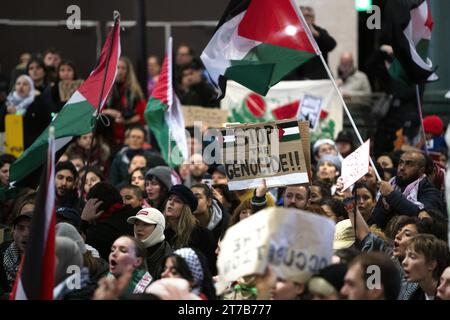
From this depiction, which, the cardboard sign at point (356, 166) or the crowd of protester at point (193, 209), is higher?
the cardboard sign at point (356, 166)

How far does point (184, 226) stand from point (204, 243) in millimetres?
308

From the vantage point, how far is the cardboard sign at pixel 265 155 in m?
10.9

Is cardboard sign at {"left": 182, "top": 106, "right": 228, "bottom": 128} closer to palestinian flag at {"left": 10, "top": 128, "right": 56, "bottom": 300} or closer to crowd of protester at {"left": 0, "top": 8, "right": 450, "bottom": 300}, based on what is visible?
crowd of protester at {"left": 0, "top": 8, "right": 450, "bottom": 300}

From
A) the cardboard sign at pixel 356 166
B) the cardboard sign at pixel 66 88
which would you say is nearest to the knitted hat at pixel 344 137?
the cardboard sign at pixel 66 88

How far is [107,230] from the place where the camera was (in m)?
11.3

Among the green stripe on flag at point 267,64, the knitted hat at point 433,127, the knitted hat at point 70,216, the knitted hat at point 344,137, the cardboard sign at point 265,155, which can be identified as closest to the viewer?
the knitted hat at point 70,216

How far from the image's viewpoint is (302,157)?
1098cm

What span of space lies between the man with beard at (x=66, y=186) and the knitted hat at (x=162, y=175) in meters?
0.75

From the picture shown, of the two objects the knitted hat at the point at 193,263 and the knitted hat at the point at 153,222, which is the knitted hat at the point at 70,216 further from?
the knitted hat at the point at 193,263

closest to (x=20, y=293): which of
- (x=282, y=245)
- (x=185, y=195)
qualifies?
(x=282, y=245)

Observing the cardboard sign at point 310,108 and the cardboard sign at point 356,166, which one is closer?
the cardboard sign at point 356,166

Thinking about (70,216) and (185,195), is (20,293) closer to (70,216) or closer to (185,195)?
(70,216)

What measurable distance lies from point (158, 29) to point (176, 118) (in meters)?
7.96
